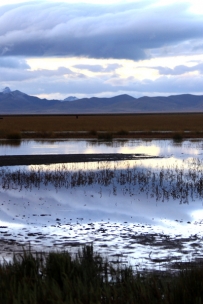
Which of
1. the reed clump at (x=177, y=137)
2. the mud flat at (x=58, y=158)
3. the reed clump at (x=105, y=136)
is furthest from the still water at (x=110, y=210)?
the reed clump at (x=105, y=136)

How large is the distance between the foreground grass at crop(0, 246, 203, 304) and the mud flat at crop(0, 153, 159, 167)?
1791 centimetres

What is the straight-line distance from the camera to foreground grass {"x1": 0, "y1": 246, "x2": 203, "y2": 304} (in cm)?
641

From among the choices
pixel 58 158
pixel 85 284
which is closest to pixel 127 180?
pixel 58 158

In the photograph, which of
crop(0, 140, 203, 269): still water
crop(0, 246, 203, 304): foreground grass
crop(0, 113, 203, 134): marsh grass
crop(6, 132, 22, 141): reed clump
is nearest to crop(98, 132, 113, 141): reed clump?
crop(0, 113, 203, 134): marsh grass

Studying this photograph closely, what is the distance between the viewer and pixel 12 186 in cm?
1850

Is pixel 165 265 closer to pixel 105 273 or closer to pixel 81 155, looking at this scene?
pixel 105 273

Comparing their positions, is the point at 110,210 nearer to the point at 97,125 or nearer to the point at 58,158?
the point at 58,158

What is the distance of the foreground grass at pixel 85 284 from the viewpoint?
6410 millimetres

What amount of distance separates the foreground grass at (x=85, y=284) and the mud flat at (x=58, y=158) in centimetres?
1791

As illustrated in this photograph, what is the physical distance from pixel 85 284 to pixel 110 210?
748 centimetres

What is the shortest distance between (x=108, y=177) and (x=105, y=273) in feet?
41.8

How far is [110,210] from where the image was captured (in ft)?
47.1

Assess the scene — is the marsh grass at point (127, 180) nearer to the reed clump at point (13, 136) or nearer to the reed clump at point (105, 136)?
the reed clump at point (13, 136)

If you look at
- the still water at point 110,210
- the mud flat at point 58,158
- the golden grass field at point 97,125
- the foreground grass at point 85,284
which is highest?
the golden grass field at point 97,125
